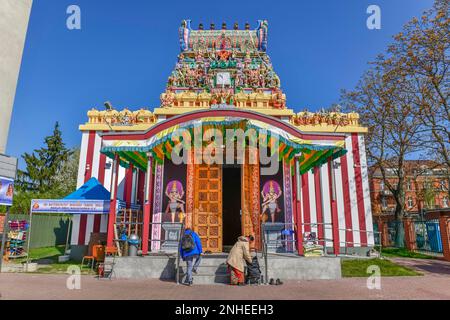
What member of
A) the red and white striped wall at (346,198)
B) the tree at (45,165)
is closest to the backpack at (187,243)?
the red and white striped wall at (346,198)

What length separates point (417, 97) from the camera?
1583cm

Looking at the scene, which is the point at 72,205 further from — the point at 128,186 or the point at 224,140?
the point at 224,140

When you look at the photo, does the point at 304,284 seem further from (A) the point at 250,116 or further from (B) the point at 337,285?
(A) the point at 250,116

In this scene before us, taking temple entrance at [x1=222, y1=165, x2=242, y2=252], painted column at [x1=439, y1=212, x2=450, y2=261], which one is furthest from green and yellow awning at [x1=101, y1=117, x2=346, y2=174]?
painted column at [x1=439, y1=212, x2=450, y2=261]

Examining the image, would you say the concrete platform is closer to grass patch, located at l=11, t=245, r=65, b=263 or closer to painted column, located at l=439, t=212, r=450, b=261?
grass patch, located at l=11, t=245, r=65, b=263

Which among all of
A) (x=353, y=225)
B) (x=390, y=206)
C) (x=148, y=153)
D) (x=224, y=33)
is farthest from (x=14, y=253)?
(x=390, y=206)

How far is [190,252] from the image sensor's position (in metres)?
7.92

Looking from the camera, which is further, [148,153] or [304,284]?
[148,153]

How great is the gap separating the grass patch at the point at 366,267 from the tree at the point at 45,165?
1292 inches

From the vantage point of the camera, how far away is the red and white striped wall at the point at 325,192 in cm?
1389

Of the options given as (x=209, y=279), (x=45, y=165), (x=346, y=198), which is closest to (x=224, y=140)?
(x=209, y=279)

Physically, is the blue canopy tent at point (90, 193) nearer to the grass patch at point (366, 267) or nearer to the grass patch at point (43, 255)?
the grass patch at point (43, 255)

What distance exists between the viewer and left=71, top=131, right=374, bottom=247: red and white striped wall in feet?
45.6

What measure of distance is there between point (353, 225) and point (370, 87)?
10.7m
